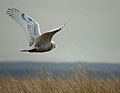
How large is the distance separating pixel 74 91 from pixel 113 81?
0.83 meters

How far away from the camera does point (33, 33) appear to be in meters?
7.16

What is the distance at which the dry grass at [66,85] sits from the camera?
19.0ft

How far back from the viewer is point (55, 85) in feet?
19.3

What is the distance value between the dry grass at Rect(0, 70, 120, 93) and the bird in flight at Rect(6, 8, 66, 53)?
63 centimetres

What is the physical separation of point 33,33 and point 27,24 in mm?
423

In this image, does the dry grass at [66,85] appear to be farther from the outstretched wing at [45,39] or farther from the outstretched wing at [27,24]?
the outstretched wing at [27,24]

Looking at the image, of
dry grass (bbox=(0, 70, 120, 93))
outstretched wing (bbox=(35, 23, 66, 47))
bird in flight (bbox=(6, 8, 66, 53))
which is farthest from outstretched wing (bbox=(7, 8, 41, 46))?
dry grass (bbox=(0, 70, 120, 93))

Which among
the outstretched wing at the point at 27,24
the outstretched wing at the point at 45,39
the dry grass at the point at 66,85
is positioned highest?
the outstretched wing at the point at 27,24

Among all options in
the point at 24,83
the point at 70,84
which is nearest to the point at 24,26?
the point at 24,83

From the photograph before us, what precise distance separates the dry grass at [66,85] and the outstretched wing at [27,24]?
1.00 metres

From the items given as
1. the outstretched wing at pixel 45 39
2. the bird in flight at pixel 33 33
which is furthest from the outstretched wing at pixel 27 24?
the outstretched wing at pixel 45 39

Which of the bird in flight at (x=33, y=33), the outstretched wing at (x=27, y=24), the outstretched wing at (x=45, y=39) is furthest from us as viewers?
the outstretched wing at (x=27, y=24)

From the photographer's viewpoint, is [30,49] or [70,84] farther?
[30,49]

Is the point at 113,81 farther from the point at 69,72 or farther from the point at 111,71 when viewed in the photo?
the point at 69,72
